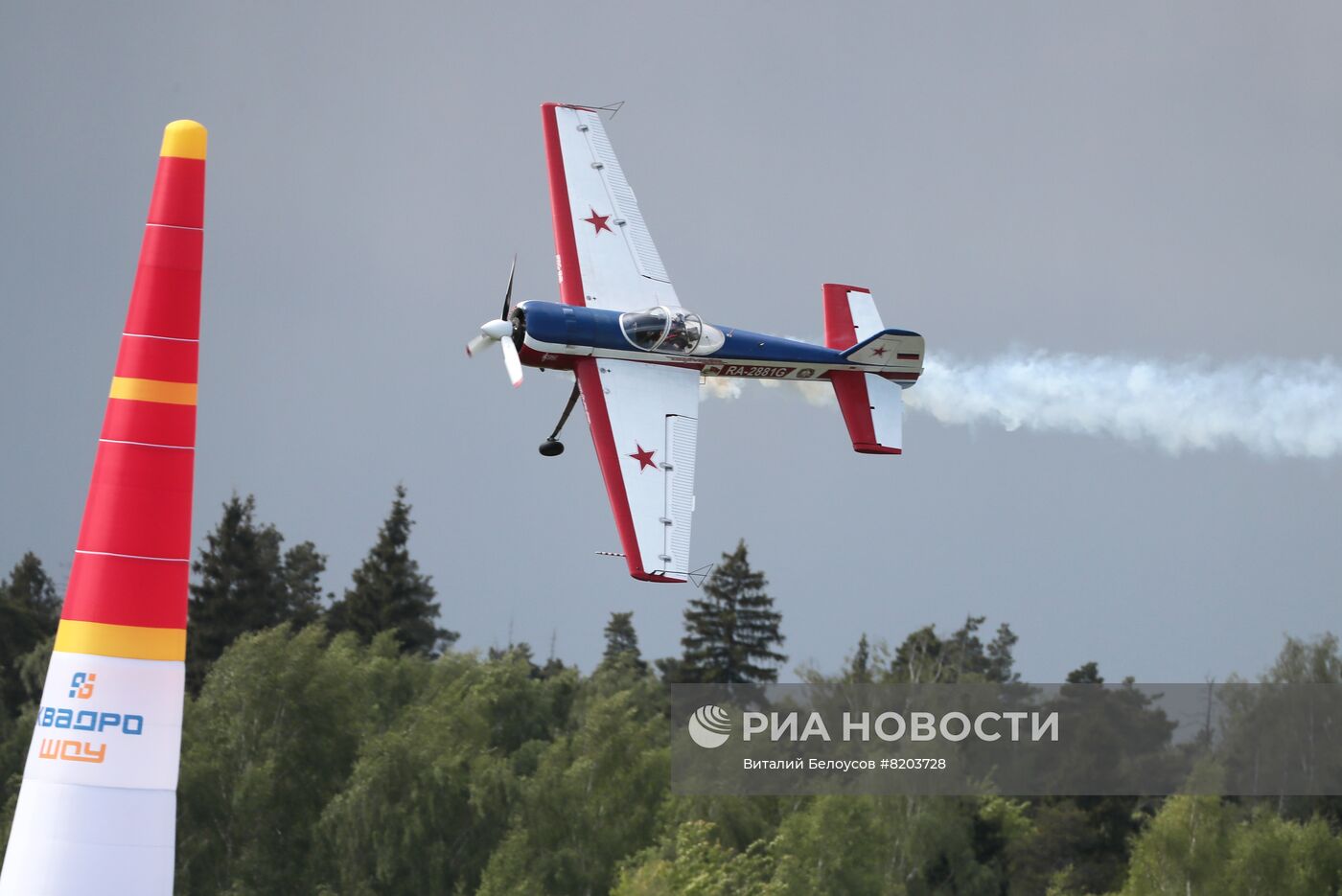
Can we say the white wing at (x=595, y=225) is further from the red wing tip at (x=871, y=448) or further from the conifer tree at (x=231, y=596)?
the conifer tree at (x=231, y=596)

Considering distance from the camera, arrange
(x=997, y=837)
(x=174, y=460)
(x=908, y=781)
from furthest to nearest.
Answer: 1. (x=997, y=837)
2. (x=908, y=781)
3. (x=174, y=460)

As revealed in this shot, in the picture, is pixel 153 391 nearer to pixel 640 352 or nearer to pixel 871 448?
pixel 640 352

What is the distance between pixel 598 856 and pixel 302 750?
1165 centimetres

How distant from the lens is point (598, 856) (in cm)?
5947

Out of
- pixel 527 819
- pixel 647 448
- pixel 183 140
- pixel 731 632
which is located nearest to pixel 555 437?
pixel 647 448

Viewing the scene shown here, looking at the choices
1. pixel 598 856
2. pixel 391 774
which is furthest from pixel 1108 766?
pixel 391 774

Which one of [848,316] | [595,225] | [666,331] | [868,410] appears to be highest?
[595,225]

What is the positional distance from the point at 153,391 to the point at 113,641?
5.31 ft

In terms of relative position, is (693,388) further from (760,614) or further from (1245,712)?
(760,614)

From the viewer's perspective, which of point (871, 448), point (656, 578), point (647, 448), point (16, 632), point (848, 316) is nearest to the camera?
point (656, 578)

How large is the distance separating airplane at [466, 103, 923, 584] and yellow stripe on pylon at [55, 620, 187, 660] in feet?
32.4

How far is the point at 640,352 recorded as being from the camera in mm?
23250

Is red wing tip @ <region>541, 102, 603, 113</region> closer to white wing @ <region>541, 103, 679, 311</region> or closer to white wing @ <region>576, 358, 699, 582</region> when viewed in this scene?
white wing @ <region>541, 103, 679, 311</region>

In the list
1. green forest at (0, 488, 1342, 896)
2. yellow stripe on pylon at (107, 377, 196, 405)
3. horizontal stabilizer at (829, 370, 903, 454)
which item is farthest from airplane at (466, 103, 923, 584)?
green forest at (0, 488, 1342, 896)
